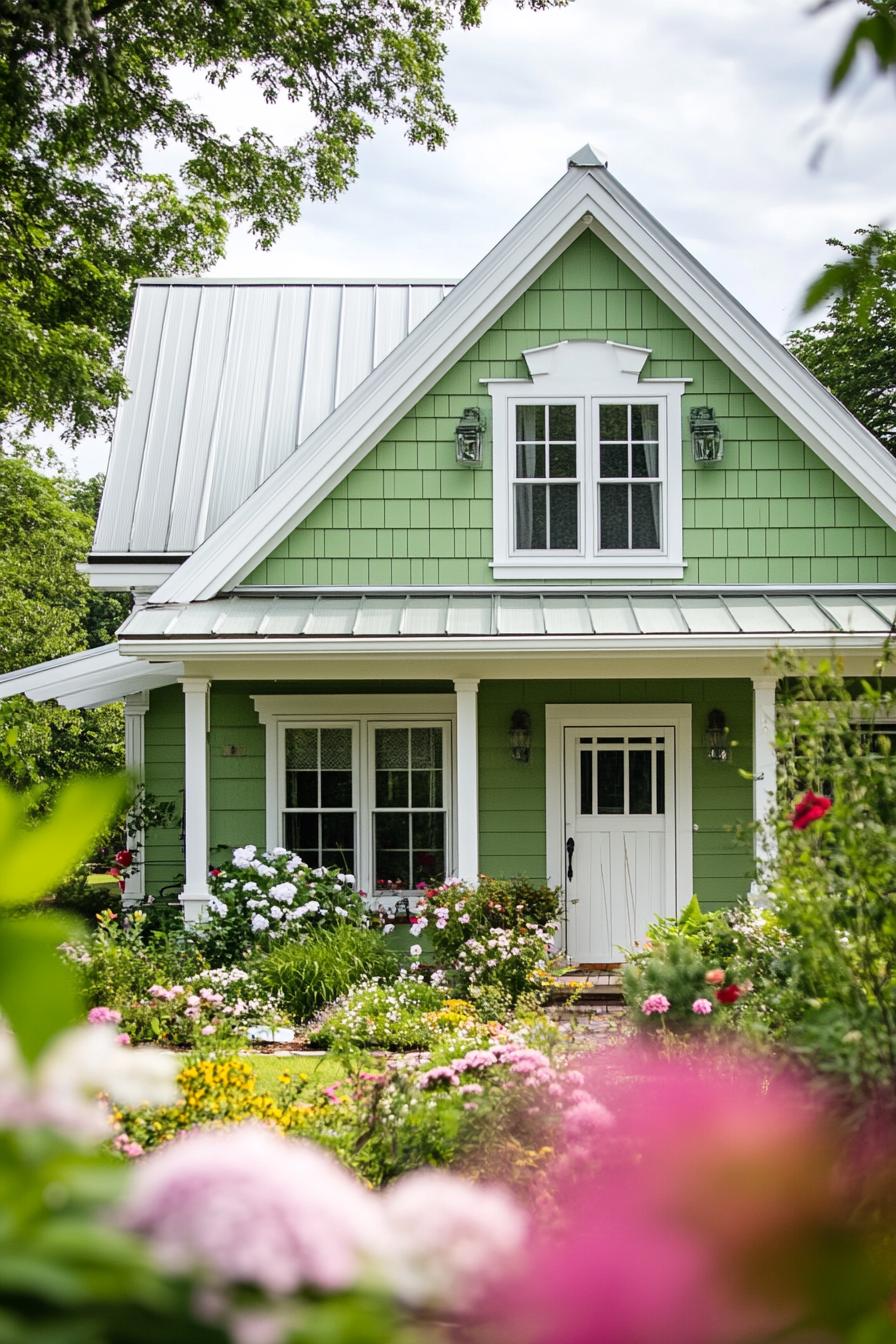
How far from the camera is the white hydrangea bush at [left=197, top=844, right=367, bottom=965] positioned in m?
9.72

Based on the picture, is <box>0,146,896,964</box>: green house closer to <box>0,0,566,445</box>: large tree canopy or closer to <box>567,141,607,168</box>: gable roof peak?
<box>567,141,607,168</box>: gable roof peak

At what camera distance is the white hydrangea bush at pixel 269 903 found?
31.9 ft

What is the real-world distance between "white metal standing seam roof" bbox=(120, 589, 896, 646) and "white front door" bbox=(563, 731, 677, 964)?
1.32m

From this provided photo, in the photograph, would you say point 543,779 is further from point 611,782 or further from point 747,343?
point 747,343

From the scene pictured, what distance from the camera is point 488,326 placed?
1123cm

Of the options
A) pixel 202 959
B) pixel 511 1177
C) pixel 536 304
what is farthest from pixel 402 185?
pixel 511 1177

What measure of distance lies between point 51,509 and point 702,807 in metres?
19.7

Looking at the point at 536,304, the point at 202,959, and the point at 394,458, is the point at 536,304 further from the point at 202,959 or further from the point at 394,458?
the point at 202,959

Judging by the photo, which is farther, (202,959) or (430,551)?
(430,551)

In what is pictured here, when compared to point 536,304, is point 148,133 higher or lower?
higher

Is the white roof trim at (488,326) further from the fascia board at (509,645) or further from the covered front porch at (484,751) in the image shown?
the fascia board at (509,645)

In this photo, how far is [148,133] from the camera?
15.6 meters

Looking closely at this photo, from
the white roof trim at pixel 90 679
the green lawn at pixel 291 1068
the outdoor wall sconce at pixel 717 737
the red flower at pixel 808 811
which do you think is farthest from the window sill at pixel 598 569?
the red flower at pixel 808 811

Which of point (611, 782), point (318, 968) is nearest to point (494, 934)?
point (318, 968)
